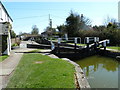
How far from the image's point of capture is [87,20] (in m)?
39.9

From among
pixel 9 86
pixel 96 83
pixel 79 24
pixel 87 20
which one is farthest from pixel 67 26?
pixel 9 86

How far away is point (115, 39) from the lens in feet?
72.3

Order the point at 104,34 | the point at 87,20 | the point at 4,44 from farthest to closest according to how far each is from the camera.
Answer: the point at 87,20 → the point at 104,34 → the point at 4,44

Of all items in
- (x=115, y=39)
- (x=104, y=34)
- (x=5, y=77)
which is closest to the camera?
(x=5, y=77)

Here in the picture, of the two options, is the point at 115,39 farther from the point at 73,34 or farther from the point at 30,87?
the point at 30,87

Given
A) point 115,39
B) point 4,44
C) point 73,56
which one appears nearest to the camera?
point 4,44

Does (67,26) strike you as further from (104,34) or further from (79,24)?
(104,34)

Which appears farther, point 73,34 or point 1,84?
point 73,34

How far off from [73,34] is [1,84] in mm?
27122

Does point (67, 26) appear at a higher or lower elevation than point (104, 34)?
higher

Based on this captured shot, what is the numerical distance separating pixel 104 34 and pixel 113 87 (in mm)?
18193

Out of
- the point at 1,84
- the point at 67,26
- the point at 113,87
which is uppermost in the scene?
the point at 67,26

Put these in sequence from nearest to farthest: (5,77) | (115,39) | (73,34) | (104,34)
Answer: (5,77), (115,39), (104,34), (73,34)

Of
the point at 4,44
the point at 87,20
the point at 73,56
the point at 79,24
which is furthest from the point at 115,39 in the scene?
the point at 87,20
